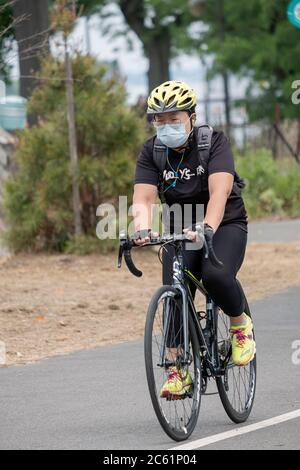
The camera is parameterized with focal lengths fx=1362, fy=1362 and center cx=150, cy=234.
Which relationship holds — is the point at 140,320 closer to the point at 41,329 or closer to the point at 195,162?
the point at 41,329

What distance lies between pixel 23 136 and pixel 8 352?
21.6 feet

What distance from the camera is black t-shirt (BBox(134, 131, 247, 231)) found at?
23.4 feet

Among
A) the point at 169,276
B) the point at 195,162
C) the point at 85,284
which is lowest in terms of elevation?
the point at 85,284

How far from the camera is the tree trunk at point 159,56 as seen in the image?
37188 millimetres

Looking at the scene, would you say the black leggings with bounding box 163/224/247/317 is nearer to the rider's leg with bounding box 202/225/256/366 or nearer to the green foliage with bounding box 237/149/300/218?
the rider's leg with bounding box 202/225/256/366

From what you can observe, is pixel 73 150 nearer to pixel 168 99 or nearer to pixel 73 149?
pixel 73 149

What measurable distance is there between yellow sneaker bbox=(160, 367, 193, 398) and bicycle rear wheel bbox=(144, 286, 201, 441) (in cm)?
2

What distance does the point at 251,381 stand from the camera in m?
7.60

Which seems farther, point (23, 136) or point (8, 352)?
A: point (23, 136)

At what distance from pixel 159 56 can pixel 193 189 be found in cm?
3076

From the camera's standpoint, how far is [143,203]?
23.4 feet

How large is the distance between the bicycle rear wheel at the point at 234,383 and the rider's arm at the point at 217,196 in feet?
2.22

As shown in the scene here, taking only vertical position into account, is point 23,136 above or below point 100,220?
above

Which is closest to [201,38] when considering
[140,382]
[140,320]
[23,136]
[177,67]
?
[177,67]
